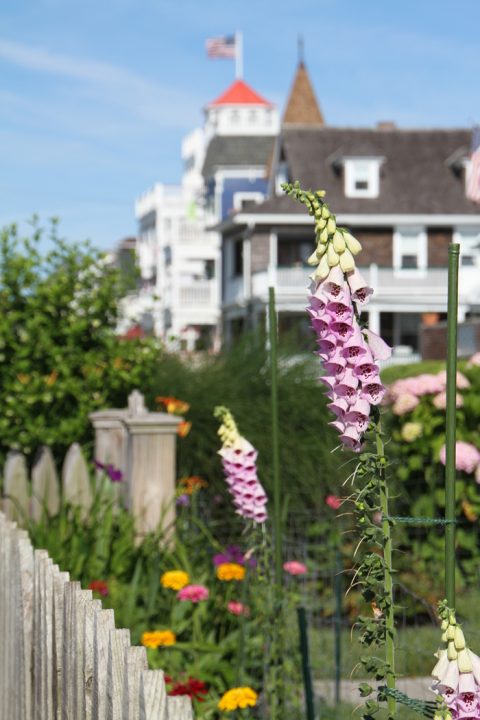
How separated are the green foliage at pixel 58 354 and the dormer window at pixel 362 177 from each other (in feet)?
105

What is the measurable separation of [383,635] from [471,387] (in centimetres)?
737

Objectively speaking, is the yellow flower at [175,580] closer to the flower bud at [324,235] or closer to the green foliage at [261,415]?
the green foliage at [261,415]

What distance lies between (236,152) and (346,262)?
184 feet

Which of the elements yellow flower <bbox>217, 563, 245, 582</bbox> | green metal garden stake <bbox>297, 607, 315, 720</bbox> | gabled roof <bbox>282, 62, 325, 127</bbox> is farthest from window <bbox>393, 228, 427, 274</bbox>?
green metal garden stake <bbox>297, 607, 315, 720</bbox>

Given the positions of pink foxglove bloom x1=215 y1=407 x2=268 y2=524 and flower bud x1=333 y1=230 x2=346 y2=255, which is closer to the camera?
flower bud x1=333 y1=230 x2=346 y2=255

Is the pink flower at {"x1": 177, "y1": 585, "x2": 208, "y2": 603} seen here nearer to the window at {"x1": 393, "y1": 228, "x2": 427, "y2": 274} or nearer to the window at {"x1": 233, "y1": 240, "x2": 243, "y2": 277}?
the window at {"x1": 393, "y1": 228, "x2": 427, "y2": 274}

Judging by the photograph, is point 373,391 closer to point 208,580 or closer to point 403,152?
point 208,580

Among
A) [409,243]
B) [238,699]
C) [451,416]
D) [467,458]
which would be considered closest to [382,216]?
[409,243]

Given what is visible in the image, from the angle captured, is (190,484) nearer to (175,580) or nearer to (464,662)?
(175,580)

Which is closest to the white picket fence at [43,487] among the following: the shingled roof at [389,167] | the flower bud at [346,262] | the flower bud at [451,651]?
the flower bud at [346,262]

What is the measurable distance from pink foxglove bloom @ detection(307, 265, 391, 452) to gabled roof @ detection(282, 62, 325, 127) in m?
52.4

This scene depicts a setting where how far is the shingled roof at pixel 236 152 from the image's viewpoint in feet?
186

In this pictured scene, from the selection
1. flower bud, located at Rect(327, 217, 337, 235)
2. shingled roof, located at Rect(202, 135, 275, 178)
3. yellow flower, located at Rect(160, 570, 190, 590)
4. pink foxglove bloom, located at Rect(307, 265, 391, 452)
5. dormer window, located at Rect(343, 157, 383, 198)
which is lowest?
yellow flower, located at Rect(160, 570, 190, 590)

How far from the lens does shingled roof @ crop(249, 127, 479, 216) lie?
40938mm
